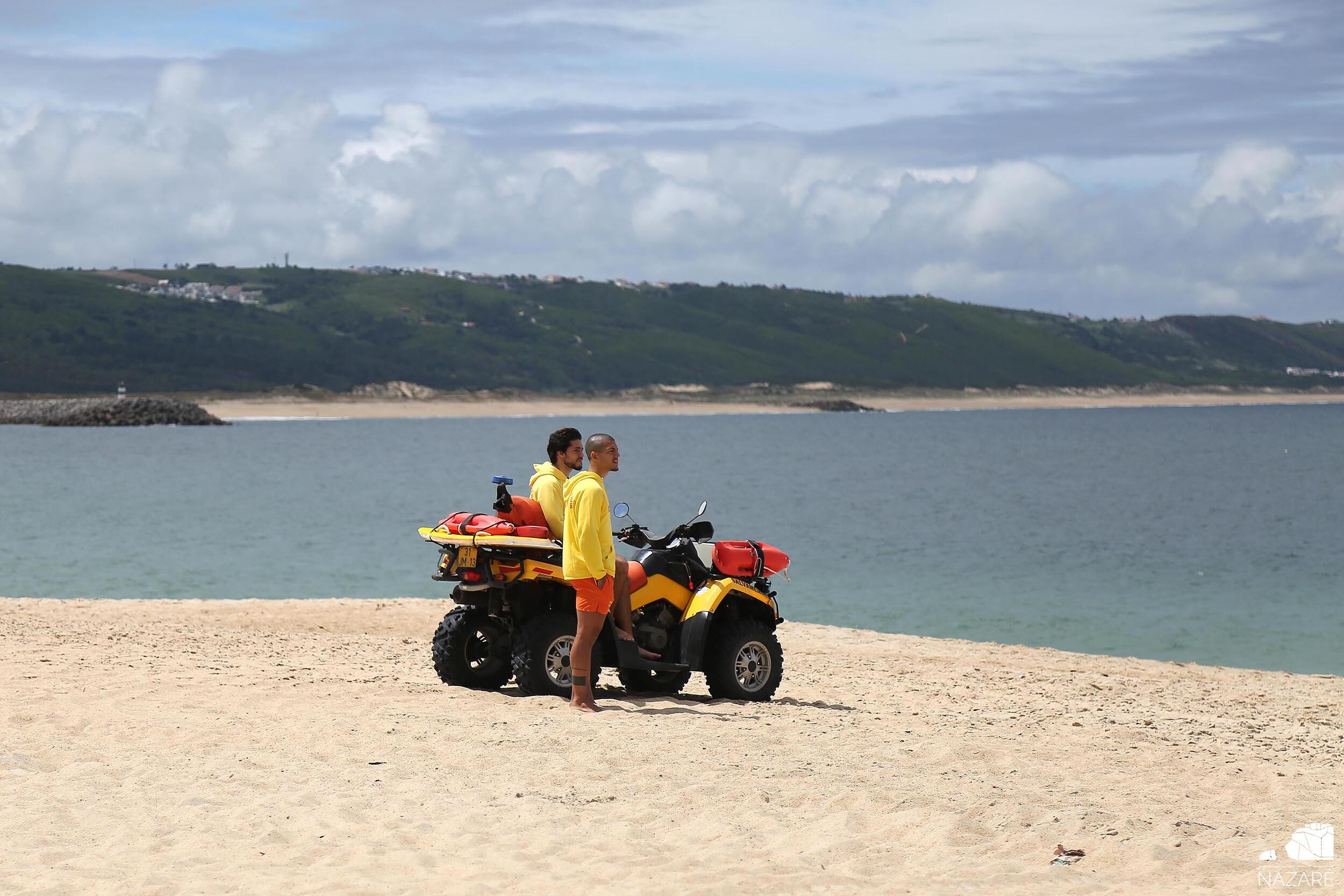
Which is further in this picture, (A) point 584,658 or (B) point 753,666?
(B) point 753,666

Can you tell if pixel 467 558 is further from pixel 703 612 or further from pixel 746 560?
pixel 746 560

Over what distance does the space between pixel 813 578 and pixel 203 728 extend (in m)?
16.9

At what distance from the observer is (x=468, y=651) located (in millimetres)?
10695

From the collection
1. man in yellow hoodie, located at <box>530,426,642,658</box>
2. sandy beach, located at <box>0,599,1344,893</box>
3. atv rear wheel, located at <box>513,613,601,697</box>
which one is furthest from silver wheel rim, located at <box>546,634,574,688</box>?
man in yellow hoodie, located at <box>530,426,642,658</box>

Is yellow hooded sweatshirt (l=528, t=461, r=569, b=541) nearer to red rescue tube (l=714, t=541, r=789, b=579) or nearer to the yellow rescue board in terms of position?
the yellow rescue board

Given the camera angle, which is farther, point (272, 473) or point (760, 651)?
point (272, 473)

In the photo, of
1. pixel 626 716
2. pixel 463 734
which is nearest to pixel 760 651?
pixel 626 716

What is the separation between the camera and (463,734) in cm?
884

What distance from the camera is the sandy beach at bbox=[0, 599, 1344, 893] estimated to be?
6445 mm

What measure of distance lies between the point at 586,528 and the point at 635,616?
3.94 feet

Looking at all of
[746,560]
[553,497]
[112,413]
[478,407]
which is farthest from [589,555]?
[478,407]

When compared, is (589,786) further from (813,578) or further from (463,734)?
(813,578)

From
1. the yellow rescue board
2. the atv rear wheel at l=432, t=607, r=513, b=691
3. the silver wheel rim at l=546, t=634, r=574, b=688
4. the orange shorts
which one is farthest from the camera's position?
the atv rear wheel at l=432, t=607, r=513, b=691

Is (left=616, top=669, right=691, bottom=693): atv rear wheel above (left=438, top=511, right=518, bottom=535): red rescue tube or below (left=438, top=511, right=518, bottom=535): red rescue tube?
below
